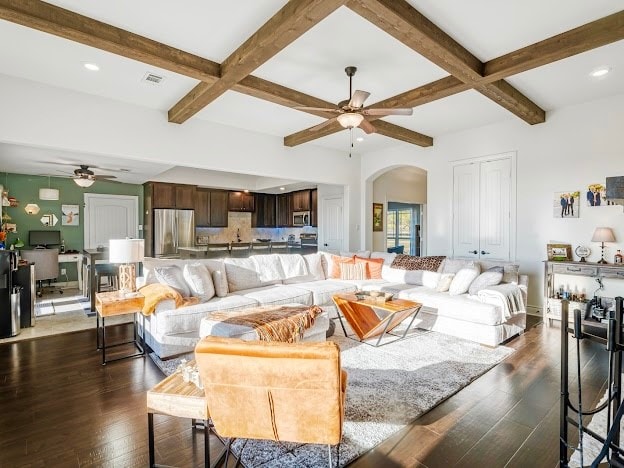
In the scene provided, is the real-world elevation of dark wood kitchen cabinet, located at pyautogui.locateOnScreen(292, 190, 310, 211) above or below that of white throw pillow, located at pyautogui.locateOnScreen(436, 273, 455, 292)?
above

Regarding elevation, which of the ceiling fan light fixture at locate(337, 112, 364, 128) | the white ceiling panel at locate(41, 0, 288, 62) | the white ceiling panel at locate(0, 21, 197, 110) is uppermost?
the white ceiling panel at locate(0, 21, 197, 110)

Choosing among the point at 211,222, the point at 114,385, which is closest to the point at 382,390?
the point at 114,385

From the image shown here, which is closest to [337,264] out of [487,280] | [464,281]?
[464,281]

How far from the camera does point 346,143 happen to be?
6.53 metres

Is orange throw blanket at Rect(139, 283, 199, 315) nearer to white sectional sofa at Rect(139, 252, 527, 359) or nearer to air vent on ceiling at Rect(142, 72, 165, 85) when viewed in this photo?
white sectional sofa at Rect(139, 252, 527, 359)

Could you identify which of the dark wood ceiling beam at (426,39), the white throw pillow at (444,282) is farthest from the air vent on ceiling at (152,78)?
the white throw pillow at (444,282)

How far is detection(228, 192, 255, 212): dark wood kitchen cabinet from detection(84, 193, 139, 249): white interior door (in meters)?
2.37

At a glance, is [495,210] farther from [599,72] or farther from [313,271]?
[313,271]

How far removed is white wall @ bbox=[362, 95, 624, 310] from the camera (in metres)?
4.32

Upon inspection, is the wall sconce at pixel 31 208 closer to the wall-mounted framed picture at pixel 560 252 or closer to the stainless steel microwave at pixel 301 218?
the stainless steel microwave at pixel 301 218

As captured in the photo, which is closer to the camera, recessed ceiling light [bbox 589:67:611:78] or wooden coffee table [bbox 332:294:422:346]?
recessed ceiling light [bbox 589:67:611:78]

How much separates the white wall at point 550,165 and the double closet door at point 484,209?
0.12 metres

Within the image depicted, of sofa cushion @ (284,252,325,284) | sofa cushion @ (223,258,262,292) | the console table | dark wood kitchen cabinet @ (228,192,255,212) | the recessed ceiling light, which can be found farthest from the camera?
dark wood kitchen cabinet @ (228,192,255,212)

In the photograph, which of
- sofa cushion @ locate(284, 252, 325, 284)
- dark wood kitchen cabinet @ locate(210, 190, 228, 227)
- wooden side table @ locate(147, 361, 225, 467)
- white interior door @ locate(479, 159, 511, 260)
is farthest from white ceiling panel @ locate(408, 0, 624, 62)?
dark wood kitchen cabinet @ locate(210, 190, 228, 227)
